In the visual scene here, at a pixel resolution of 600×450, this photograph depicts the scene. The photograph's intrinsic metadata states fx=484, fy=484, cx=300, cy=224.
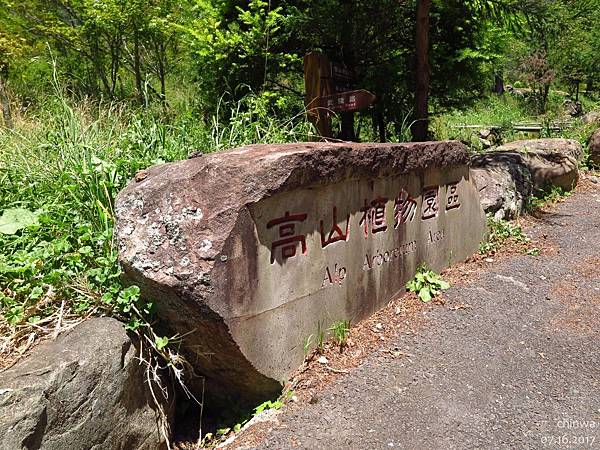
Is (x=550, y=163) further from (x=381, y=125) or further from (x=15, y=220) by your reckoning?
(x=15, y=220)

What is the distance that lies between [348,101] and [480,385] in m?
2.50

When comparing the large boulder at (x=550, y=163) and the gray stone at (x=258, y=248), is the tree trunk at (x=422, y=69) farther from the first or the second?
the gray stone at (x=258, y=248)

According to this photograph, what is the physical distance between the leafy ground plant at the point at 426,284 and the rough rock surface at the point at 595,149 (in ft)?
17.7

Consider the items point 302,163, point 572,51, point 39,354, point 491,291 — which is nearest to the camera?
point 39,354

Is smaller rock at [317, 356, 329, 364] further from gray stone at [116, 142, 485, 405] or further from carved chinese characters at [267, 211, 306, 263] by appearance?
carved chinese characters at [267, 211, 306, 263]

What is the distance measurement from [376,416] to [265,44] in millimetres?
4357

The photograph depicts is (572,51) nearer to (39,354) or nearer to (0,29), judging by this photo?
(0,29)

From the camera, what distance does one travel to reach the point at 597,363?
98.4 inches

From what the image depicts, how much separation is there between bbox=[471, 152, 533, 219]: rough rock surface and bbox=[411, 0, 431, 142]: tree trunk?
73 cm

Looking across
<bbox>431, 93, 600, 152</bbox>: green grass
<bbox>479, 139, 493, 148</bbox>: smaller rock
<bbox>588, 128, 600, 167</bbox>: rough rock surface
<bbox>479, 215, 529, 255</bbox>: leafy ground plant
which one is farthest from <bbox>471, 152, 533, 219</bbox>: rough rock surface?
<bbox>479, 139, 493, 148</bbox>: smaller rock

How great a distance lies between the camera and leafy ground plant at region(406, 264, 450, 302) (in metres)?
3.30

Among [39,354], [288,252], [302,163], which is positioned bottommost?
[39,354]

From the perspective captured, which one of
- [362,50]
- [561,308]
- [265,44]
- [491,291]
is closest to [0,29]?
[265,44]

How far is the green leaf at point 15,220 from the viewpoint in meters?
2.56
